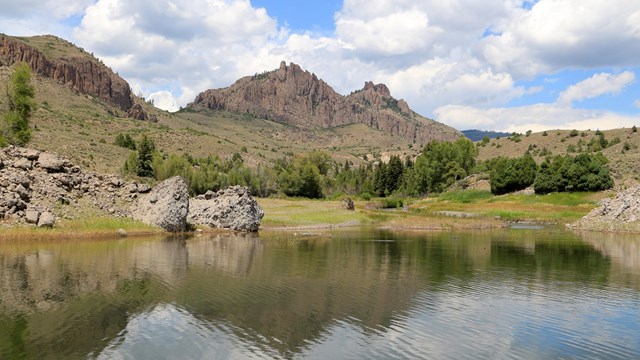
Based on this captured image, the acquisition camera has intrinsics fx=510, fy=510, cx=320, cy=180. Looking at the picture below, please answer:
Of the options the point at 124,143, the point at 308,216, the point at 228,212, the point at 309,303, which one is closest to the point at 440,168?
the point at 308,216

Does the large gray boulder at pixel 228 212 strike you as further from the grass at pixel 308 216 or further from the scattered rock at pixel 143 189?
the grass at pixel 308 216

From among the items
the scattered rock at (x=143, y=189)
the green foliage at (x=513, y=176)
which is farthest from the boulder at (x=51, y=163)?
the green foliage at (x=513, y=176)

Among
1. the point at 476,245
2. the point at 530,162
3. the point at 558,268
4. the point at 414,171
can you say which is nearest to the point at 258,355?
the point at 558,268

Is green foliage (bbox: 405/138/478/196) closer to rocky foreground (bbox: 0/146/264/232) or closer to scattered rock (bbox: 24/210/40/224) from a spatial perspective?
rocky foreground (bbox: 0/146/264/232)

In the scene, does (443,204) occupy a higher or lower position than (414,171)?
lower

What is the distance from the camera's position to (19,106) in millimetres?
79125

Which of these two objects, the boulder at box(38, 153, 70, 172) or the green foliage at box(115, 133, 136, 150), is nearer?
the boulder at box(38, 153, 70, 172)

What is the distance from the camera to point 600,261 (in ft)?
142

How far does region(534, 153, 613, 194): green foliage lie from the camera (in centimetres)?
10675

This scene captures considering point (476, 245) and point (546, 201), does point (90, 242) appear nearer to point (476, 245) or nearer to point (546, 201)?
point (476, 245)

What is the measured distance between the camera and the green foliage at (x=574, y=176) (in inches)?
4203

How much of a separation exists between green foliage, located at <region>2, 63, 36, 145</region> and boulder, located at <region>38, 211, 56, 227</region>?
3623 cm

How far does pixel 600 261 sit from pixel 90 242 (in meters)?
46.3

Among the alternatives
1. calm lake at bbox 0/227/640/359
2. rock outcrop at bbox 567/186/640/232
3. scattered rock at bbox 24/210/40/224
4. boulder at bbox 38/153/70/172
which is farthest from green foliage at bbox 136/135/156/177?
rock outcrop at bbox 567/186/640/232
